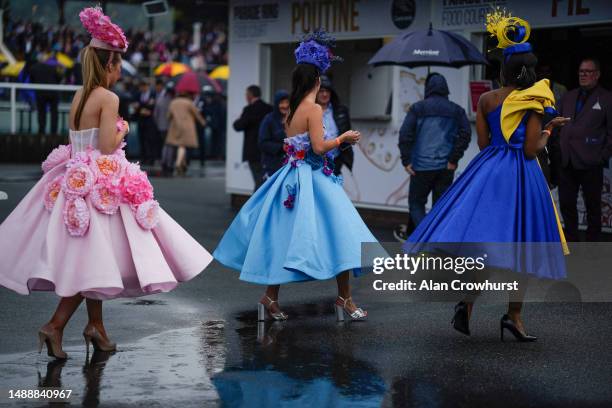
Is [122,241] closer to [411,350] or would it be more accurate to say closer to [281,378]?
[281,378]

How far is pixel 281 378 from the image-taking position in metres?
7.00

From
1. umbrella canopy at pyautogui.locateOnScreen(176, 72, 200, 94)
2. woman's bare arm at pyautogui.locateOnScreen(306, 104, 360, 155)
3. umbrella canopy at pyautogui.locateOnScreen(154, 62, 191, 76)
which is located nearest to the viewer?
woman's bare arm at pyautogui.locateOnScreen(306, 104, 360, 155)

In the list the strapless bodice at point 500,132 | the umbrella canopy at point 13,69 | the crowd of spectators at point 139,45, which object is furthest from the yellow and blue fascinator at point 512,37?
the umbrella canopy at point 13,69

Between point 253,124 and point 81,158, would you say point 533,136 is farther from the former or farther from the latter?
point 253,124

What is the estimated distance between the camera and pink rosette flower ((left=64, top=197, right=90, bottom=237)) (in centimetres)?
714

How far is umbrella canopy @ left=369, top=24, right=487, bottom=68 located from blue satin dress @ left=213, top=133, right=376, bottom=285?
15.8ft

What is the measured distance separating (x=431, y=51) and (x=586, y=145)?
6.55 ft

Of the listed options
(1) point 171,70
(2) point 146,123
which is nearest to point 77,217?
(2) point 146,123

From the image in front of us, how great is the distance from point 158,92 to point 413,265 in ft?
67.4

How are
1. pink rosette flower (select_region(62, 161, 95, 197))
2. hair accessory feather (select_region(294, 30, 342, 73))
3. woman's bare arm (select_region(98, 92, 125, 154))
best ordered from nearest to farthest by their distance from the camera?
pink rosette flower (select_region(62, 161, 95, 197)), woman's bare arm (select_region(98, 92, 125, 154)), hair accessory feather (select_region(294, 30, 342, 73))

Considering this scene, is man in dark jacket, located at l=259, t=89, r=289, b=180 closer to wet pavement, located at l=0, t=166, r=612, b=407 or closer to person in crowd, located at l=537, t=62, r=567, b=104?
person in crowd, located at l=537, t=62, r=567, b=104

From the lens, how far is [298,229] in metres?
8.64

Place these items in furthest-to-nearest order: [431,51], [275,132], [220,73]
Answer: [220,73] → [275,132] → [431,51]

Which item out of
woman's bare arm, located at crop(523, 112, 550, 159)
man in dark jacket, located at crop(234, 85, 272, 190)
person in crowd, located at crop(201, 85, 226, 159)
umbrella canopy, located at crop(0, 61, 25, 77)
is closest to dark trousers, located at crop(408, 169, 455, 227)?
man in dark jacket, located at crop(234, 85, 272, 190)
